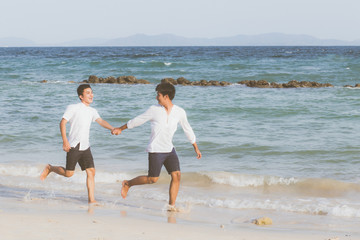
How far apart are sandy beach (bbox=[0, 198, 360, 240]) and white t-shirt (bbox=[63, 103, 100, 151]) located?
821mm

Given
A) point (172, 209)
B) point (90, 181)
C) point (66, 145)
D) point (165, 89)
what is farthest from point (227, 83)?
point (165, 89)

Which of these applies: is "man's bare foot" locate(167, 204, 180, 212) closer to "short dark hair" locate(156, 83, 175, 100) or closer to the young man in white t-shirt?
the young man in white t-shirt

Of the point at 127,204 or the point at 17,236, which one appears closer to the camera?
the point at 17,236

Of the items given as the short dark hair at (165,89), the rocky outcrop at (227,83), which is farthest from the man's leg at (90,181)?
the rocky outcrop at (227,83)

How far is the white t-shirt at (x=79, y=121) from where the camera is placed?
20.0ft

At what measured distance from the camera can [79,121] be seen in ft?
20.0

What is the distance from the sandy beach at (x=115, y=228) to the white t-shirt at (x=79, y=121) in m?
0.82

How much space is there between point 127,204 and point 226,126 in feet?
21.2

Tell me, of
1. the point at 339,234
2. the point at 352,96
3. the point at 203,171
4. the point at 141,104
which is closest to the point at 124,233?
the point at 339,234

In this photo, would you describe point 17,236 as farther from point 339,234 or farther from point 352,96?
point 352,96

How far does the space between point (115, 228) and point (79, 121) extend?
1649 millimetres

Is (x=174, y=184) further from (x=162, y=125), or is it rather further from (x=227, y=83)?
(x=227, y=83)

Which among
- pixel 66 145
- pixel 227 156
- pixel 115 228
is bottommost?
pixel 227 156

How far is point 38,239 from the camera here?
4.44 metres
